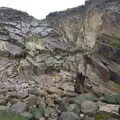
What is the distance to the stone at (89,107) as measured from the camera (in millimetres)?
A: 16156

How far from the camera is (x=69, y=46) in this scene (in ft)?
71.9

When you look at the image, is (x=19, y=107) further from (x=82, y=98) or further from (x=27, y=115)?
(x=82, y=98)

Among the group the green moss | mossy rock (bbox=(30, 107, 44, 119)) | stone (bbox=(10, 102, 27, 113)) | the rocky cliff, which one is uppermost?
the rocky cliff

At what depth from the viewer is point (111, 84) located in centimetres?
1880

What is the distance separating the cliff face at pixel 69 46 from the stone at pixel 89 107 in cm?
190

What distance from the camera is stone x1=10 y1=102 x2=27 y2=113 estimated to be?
655 inches

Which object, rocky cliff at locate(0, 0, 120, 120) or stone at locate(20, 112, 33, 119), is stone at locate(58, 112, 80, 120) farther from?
stone at locate(20, 112, 33, 119)

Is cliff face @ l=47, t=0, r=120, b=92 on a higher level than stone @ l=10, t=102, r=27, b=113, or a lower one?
higher

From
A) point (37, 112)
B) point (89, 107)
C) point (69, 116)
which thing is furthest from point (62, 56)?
point (69, 116)

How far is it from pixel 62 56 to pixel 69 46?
1.10 m

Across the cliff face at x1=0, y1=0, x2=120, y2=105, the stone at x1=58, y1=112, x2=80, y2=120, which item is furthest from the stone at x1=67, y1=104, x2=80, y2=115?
the cliff face at x1=0, y1=0, x2=120, y2=105

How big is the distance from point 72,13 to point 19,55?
5.43m

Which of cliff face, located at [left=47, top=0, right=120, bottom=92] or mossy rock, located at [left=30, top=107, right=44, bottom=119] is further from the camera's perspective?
cliff face, located at [left=47, top=0, right=120, bottom=92]

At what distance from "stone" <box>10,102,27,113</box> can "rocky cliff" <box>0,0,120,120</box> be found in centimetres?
60
